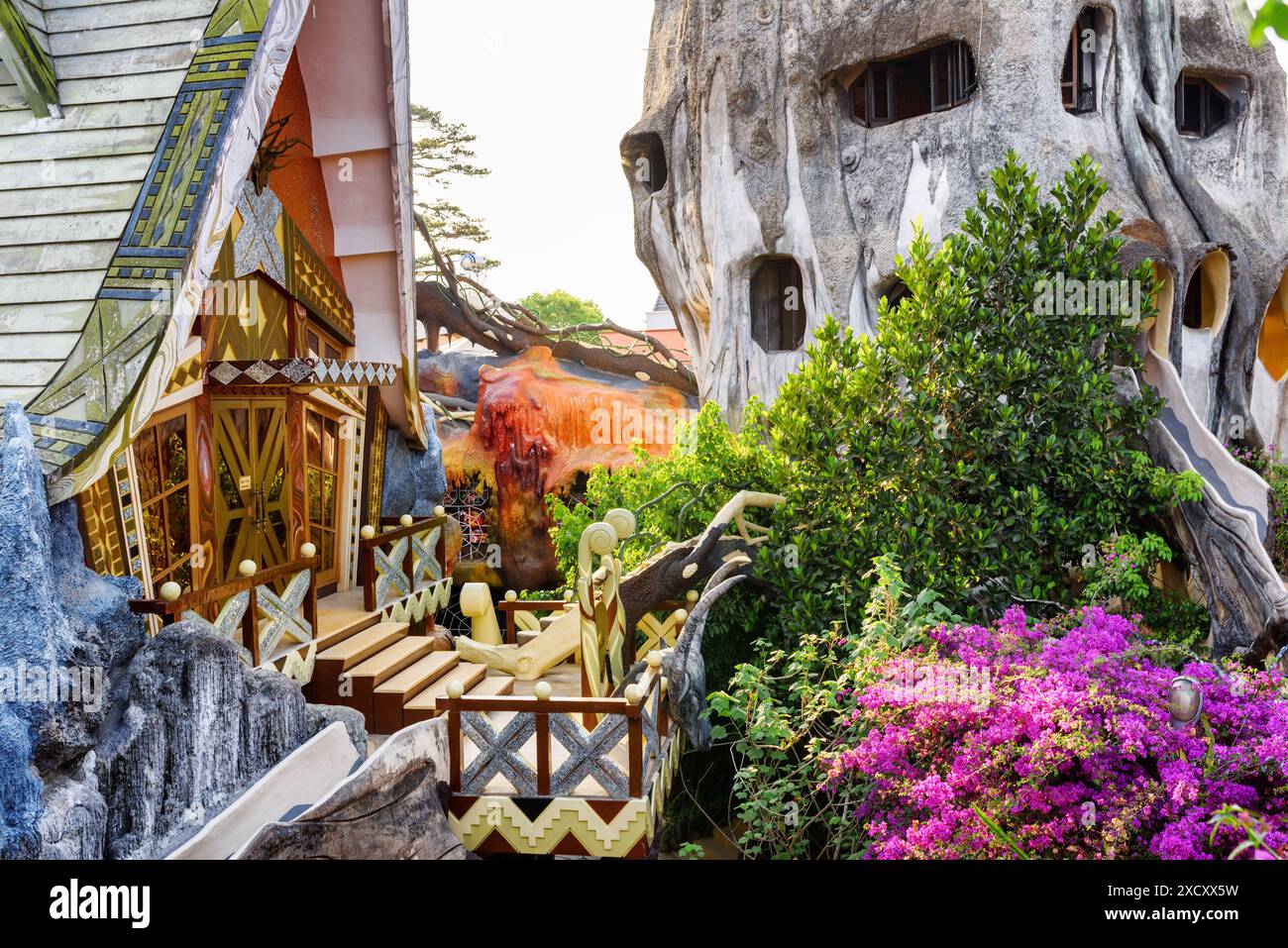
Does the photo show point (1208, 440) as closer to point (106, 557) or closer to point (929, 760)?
point (929, 760)

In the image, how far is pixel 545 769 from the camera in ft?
20.2

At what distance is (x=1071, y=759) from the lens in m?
5.25

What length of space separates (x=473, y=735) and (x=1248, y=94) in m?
15.0

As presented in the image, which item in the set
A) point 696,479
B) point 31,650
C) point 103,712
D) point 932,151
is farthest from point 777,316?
point 31,650

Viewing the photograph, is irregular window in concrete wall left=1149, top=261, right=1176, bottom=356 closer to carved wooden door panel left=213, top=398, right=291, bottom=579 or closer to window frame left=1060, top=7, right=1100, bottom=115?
window frame left=1060, top=7, right=1100, bottom=115

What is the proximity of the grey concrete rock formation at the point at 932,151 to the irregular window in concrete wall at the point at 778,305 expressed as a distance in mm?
333

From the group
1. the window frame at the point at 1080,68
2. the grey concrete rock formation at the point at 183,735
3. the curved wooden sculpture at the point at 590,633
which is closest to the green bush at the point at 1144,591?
the curved wooden sculpture at the point at 590,633

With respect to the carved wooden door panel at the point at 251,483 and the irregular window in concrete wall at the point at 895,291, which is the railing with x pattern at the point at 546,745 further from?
the irregular window in concrete wall at the point at 895,291

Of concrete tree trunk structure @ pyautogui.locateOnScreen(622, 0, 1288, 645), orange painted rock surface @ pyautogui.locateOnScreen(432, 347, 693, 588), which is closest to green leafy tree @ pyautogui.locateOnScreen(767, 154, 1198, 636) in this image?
concrete tree trunk structure @ pyautogui.locateOnScreen(622, 0, 1288, 645)

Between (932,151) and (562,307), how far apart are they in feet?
61.6

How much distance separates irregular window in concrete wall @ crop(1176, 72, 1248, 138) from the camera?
578 inches

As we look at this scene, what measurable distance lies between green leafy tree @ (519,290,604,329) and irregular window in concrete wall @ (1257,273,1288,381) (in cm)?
1909

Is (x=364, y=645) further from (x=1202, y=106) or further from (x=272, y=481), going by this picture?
(x=1202, y=106)
